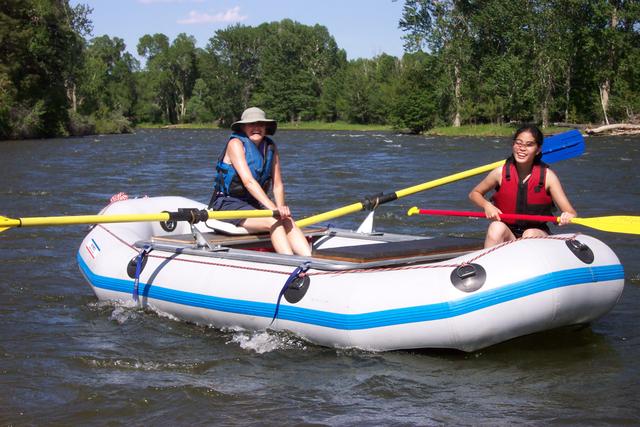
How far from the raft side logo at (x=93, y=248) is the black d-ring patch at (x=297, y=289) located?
6.63 ft

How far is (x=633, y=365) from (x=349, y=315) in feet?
5.24

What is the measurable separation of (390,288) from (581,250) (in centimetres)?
108

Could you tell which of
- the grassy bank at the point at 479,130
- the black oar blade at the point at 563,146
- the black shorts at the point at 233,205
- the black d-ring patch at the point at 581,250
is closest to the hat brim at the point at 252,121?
the black shorts at the point at 233,205

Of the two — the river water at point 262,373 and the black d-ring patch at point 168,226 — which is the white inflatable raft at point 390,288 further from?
the black d-ring patch at point 168,226

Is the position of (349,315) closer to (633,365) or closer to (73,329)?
(633,365)

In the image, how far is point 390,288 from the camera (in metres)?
4.68

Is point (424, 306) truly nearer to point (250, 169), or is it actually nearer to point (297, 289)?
point (297, 289)

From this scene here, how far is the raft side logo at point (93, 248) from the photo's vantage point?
21.0 feet

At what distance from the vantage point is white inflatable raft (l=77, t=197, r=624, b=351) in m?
4.49

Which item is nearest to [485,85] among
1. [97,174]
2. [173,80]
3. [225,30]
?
[97,174]

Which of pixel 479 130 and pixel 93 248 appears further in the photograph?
pixel 479 130

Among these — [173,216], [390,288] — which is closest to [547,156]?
[390,288]

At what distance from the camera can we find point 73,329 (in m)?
5.70

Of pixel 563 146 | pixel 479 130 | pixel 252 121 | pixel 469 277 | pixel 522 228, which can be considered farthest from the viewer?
pixel 479 130
